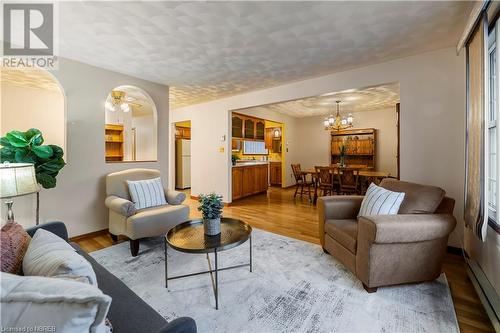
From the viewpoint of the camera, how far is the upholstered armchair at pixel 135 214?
259cm

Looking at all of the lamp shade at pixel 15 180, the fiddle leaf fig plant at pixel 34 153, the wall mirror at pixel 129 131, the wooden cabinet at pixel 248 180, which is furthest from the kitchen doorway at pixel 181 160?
the lamp shade at pixel 15 180

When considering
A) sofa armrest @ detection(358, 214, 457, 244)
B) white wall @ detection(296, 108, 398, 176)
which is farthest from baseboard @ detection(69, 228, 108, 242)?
white wall @ detection(296, 108, 398, 176)

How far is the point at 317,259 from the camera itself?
2.52m

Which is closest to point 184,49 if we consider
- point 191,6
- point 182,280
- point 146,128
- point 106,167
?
point 191,6

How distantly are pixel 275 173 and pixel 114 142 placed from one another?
197 inches

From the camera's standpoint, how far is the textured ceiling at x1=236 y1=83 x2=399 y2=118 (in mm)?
4852

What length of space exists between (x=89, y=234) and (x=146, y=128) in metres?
3.98

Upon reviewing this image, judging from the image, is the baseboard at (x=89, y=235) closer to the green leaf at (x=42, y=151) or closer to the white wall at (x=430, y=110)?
the green leaf at (x=42, y=151)

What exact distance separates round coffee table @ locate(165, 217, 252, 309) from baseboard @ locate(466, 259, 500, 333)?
1811 millimetres

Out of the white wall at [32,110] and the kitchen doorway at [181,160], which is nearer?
the white wall at [32,110]

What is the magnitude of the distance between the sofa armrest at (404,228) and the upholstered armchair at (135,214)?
2.19m

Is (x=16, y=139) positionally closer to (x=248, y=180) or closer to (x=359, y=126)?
(x=248, y=180)

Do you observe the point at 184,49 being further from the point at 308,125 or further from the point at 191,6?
the point at 308,125

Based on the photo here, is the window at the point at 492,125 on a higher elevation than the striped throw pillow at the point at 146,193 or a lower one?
higher
